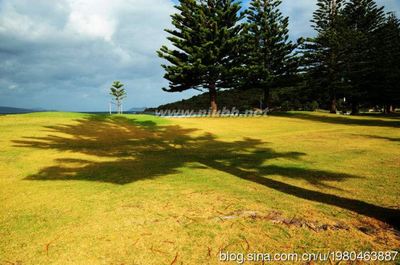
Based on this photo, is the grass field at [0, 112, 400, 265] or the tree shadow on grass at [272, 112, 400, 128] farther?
the tree shadow on grass at [272, 112, 400, 128]

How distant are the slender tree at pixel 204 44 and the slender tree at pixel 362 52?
15574 mm

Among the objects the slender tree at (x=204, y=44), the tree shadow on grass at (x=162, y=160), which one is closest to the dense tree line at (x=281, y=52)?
the slender tree at (x=204, y=44)

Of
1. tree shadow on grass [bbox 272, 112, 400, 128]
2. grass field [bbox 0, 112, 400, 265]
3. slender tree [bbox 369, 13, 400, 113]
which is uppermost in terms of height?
slender tree [bbox 369, 13, 400, 113]

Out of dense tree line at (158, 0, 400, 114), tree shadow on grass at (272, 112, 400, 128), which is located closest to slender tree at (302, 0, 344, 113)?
dense tree line at (158, 0, 400, 114)

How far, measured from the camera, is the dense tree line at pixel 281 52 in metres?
35.2

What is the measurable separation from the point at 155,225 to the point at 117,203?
1376 millimetres

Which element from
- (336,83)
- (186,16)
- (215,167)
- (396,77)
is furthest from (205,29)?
(215,167)

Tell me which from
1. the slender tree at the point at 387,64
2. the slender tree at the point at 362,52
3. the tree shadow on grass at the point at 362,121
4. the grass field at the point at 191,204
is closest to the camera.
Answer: the grass field at the point at 191,204

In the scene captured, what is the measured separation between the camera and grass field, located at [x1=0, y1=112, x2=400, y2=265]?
4.02 metres

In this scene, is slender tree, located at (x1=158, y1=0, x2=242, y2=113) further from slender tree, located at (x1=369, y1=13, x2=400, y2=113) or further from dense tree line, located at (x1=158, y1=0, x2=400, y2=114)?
slender tree, located at (x1=369, y1=13, x2=400, y2=113)

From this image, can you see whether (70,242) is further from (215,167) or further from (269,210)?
(215,167)

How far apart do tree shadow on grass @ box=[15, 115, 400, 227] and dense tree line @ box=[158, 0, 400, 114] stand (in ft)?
63.2

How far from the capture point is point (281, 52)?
1596 inches

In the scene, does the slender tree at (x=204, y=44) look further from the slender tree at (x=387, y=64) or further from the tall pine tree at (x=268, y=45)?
the slender tree at (x=387, y=64)
